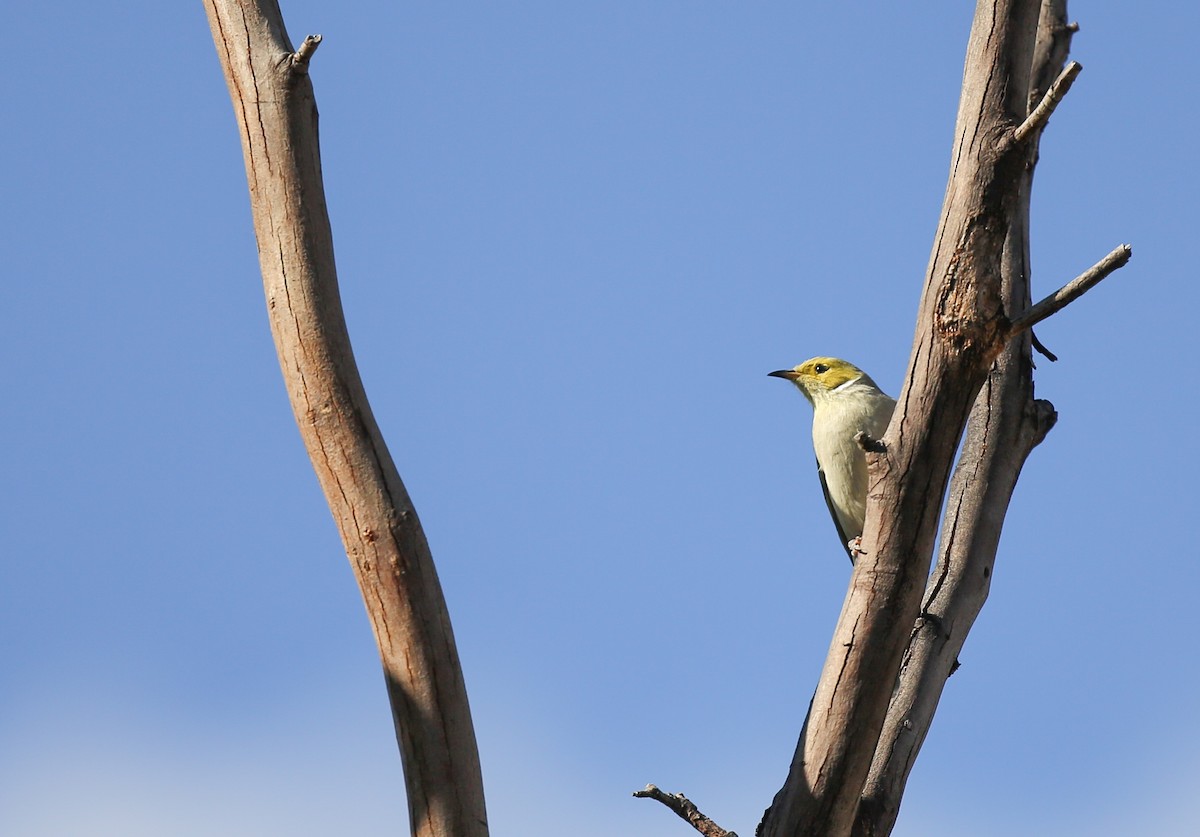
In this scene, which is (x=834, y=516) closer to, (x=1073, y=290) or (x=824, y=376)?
(x=824, y=376)

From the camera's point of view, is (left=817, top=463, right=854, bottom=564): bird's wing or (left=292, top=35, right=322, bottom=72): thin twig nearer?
(left=292, top=35, right=322, bottom=72): thin twig

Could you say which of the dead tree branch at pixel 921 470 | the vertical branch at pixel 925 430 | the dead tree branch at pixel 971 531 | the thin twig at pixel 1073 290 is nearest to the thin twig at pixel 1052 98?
the dead tree branch at pixel 921 470

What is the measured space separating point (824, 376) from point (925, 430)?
459 centimetres

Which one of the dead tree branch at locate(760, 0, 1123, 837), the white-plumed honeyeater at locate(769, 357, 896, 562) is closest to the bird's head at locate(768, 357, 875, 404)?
the white-plumed honeyeater at locate(769, 357, 896, 562)

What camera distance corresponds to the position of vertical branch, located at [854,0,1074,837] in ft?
17.9

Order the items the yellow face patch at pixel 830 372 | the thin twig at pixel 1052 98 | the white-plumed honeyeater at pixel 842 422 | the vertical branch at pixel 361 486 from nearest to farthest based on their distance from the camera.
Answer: the thin twig at pixel 1052 98 → the vertical branch at pixel 361 486 → the white-plumed honeyeater at pixel 842 422 → the yellow face patch at pixel 830 372

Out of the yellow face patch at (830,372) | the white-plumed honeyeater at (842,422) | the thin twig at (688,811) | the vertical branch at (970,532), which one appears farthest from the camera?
the yellow face patch at (830,372)

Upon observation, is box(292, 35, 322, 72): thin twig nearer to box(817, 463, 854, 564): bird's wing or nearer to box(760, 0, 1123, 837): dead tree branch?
box(760, 0, 1123, 837): dead tree branch

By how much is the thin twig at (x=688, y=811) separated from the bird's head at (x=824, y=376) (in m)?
4.44

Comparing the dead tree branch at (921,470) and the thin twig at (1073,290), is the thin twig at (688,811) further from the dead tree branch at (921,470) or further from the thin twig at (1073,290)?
the thin twig at (1073,290)

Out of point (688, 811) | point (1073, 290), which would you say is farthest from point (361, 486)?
point (1073, 290)

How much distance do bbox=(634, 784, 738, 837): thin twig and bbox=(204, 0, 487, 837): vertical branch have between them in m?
0.84

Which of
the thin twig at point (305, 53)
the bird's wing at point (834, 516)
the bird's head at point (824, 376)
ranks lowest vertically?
the thin twig at point (305, 53)

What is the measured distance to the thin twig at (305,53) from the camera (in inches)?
178
